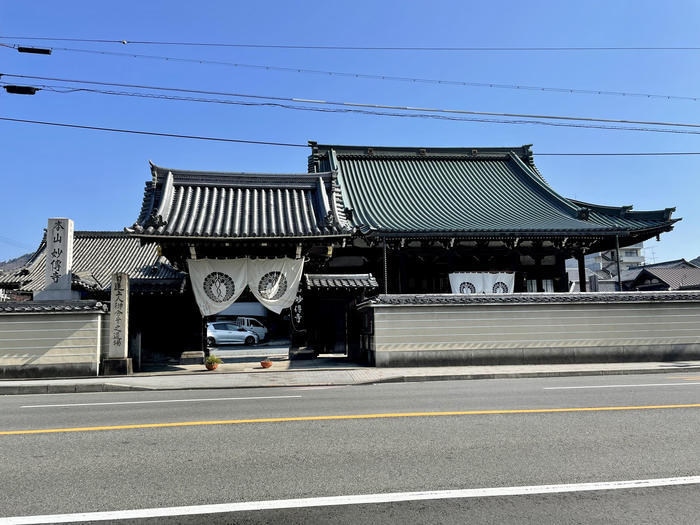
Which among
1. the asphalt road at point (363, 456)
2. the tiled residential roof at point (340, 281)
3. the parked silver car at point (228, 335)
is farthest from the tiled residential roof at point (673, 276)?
the asphalt road at point (363, 456)

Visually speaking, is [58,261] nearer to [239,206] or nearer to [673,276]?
[239,206]

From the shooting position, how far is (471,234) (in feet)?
61.8

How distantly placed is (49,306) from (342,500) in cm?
1378

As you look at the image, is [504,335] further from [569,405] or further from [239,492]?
[239,492]

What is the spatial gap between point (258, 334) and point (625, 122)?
27.4m

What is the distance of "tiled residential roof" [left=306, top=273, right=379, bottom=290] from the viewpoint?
17.8m

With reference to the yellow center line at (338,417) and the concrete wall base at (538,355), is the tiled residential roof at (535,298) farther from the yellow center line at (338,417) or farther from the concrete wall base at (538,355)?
the yellow center line at (338,417)

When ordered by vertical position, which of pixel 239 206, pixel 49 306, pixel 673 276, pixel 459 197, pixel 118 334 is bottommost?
pixel 118 334

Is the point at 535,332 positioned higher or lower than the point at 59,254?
lower

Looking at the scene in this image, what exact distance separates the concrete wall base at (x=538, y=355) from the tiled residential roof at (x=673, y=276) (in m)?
33.9

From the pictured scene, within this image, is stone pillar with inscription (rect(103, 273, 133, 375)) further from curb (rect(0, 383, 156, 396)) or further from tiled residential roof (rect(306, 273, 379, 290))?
tiled residential roof (rect(306, 273, 379, 290))

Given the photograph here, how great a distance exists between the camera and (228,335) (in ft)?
114

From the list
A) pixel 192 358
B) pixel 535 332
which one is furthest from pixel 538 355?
pixel 192 358

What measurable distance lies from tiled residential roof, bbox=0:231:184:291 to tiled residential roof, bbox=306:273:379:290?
859 cm
